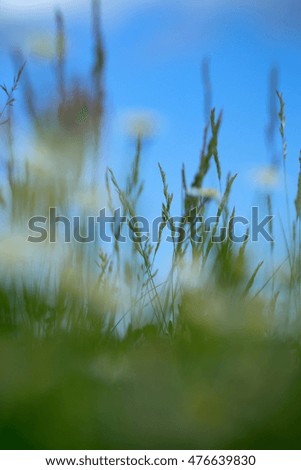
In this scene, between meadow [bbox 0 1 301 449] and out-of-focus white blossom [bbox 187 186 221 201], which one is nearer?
meadow [bbox 0 1 301 449]

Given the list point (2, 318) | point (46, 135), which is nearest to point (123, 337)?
point (2, 318)

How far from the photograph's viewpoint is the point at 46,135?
1267mm

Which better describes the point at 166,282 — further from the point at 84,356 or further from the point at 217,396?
the point at 217,396

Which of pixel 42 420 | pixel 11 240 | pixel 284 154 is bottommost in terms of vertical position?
pixel 42 420

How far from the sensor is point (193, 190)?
117 cm

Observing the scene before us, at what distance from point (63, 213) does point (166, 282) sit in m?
0.23

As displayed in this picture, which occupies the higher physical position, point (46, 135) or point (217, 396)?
point (46, 135)

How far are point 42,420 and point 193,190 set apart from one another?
1.97 feet

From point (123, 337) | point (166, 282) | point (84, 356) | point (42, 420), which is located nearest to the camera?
point (42, 420)

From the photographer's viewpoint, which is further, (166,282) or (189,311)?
(166,282)

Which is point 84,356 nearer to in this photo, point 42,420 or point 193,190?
point 42,420

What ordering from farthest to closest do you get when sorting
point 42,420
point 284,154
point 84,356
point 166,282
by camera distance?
point 284,154
point 166,282
point 84,356
point 42,420

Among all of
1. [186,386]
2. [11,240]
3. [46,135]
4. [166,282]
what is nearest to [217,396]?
[186,386]

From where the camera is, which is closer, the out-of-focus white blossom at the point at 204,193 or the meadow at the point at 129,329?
the meadow at the point at 129,329
